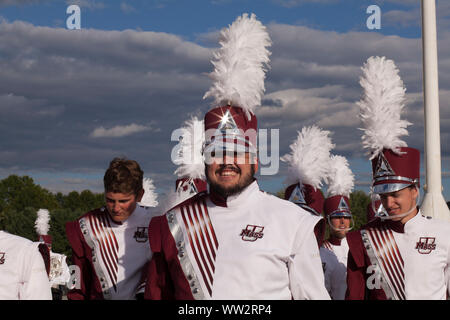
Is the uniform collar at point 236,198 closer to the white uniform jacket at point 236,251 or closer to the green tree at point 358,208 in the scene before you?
the white uniform jacket at point 236,251

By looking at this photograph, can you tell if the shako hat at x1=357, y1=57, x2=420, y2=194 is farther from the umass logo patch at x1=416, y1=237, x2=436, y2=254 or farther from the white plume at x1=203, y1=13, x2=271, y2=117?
the white plume at x1=203, y1=13, x2=271, y2=117

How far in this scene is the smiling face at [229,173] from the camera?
4.65 m

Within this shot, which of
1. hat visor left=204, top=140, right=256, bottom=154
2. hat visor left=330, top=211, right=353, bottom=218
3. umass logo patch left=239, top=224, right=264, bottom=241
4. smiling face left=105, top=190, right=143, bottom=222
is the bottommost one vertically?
umass logo patch left=239, top=224, right=264, bottom=241

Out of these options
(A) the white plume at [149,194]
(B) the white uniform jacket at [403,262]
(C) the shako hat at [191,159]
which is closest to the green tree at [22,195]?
(A) the white plume at [149,194]

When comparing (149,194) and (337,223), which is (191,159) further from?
(337,223)

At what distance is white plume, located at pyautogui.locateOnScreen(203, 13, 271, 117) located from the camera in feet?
16.0

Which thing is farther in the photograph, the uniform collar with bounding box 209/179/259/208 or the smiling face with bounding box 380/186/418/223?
the smiling face with bounding box 380/186/418/223

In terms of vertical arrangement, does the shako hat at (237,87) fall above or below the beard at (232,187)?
above

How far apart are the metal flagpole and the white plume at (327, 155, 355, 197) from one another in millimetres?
4126

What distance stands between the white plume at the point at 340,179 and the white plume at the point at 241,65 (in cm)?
572

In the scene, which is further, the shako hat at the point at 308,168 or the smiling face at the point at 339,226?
the smiling face at the point at 339,226

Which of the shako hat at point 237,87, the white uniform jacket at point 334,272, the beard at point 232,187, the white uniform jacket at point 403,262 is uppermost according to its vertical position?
the shako hat at point 237,87

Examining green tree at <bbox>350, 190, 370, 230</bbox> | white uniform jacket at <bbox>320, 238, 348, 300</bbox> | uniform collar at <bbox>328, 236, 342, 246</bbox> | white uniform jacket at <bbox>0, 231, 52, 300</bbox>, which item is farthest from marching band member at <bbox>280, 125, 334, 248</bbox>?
green tree at <bbox>350, 190, 370, 230</bbox>
